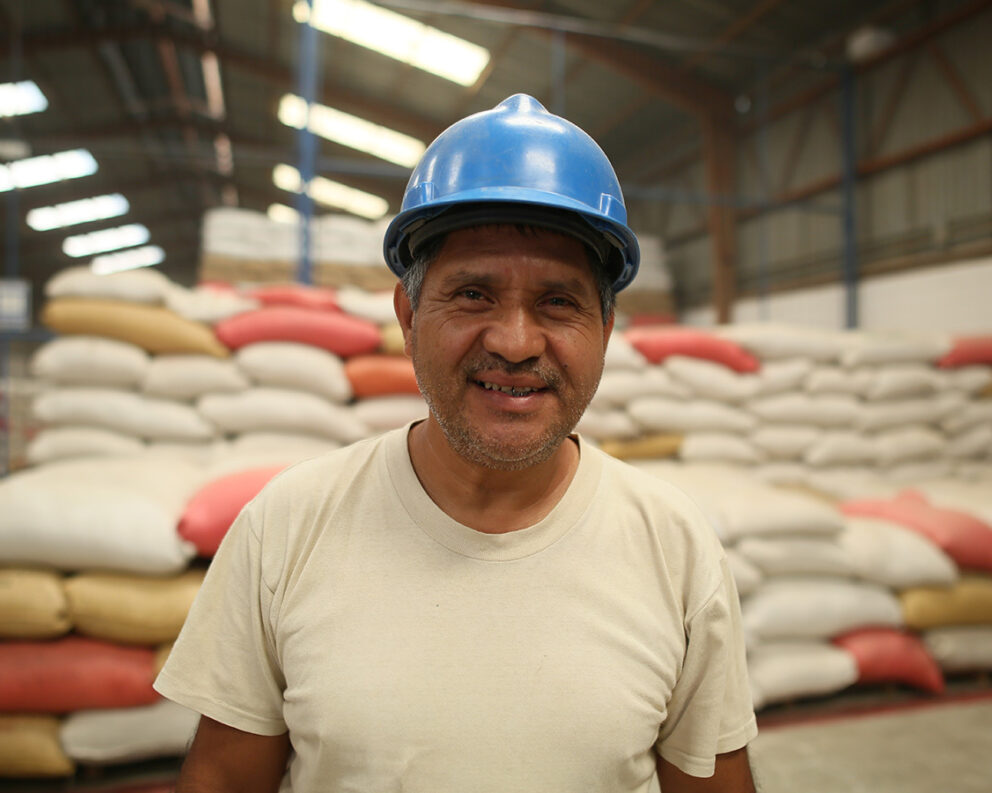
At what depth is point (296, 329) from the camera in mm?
2848

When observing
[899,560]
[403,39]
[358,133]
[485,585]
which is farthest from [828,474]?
[358,133]

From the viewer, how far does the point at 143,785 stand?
6.50 feet

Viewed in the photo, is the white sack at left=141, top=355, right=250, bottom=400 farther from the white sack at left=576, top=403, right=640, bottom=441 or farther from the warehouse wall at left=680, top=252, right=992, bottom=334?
the warehouse wall at left=680, top=252, right=992, bottom=334

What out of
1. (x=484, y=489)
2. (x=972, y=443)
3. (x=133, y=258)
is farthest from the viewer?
(x=133, y=258)

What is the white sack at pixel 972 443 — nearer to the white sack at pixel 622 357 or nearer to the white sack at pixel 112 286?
the white sack at pixel 622 357

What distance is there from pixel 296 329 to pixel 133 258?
57.9 ft

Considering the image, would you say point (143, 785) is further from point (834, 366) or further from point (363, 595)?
point (834, 366)

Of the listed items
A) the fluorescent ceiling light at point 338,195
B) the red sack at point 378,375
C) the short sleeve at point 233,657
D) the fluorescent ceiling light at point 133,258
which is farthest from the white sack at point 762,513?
the fluorescent ceiling light at point 133,258

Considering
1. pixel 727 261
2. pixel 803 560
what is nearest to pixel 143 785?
pixel 803 560

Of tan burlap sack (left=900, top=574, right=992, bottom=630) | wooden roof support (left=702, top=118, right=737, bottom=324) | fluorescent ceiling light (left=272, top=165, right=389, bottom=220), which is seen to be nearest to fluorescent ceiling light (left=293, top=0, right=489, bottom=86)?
wooden roof support (left=702, top=118, right=737, bottom=324)

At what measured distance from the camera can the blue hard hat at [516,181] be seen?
2.79 feet

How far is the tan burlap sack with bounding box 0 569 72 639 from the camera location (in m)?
1.86

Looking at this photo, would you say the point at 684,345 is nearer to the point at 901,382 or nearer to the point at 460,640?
the point at 901,382

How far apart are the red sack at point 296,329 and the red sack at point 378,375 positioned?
0.28ft
